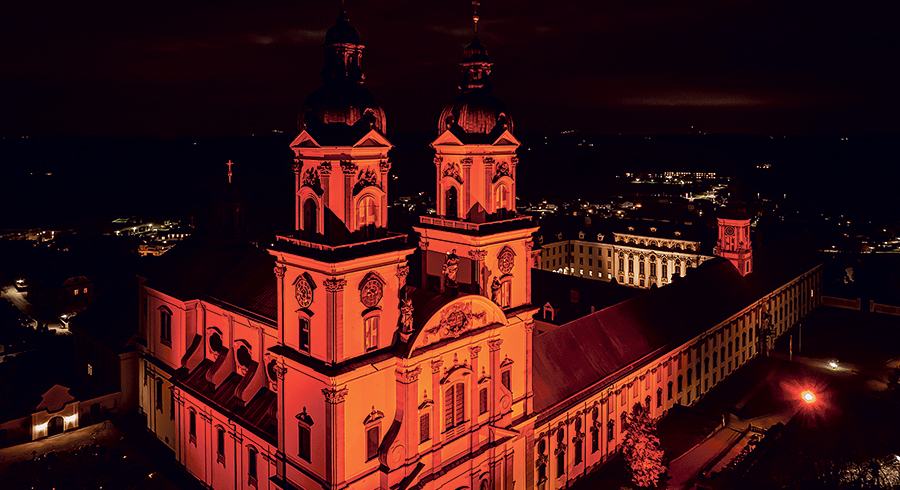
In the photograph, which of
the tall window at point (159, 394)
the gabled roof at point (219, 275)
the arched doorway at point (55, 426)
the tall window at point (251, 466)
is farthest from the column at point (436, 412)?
the arched doorway at point (55, 426)

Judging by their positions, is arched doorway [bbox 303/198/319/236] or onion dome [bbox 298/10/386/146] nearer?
onion dome [bbox 298/10/386/146]

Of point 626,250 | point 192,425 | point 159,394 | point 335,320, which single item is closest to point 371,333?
point 335,320

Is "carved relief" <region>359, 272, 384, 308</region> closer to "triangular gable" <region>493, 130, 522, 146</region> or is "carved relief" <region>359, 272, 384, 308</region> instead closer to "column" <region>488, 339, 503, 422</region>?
"column" <region>488, 339, 503, 422</region>

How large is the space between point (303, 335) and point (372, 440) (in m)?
4.73

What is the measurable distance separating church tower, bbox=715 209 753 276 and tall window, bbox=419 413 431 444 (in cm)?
3898

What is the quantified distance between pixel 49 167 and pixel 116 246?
80074mm

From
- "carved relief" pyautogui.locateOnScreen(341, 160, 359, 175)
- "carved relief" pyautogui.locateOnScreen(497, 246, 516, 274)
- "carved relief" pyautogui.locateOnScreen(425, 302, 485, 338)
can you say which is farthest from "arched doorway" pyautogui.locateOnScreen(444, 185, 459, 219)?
"carved relief" pyautogui.locateOnScreen(341, 160, 359, 175)

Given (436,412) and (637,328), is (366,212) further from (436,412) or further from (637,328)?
(637,328)

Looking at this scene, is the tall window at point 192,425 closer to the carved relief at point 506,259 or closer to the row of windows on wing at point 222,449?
the row of windows on wing at point 222,449

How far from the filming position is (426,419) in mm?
24641

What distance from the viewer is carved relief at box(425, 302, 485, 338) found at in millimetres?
24500

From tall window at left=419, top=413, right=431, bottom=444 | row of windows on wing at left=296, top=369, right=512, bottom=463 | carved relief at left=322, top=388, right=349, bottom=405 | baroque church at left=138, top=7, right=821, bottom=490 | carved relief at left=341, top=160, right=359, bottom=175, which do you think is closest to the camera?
carved relief at left=322, top=388, right=349, bottom=405

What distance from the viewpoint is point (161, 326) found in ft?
120

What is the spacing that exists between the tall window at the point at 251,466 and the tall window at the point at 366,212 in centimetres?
1281
